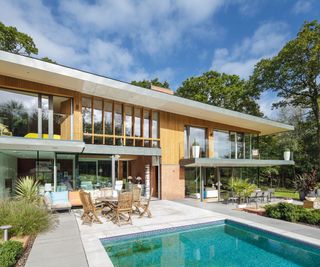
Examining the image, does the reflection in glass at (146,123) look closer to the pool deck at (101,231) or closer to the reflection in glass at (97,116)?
the reflection in glass at (97,116)

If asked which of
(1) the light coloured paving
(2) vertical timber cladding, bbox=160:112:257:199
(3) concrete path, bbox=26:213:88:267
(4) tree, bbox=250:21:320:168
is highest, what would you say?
(4) tree, bbox=250:21:320:168

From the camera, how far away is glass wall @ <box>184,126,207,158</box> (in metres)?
15.5

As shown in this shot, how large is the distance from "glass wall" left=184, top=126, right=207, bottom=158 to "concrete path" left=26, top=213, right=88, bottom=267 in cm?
914

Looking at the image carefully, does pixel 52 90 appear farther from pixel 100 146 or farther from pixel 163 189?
pixel 163 189

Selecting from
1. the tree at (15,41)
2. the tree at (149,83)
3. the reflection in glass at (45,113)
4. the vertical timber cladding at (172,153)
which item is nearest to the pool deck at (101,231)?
the vertical timber cladding at (172,153)

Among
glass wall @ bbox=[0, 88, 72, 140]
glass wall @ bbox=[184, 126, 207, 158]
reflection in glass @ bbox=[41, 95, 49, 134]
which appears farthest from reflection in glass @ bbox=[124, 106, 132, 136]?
reflection in glass @ bbox=[41, 95, 49, 134]

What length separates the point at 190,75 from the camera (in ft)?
108

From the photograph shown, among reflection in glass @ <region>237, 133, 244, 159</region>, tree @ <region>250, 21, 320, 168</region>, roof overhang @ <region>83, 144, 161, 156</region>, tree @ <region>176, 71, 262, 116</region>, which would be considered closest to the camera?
roof overhang @ <region>83, 144, 161, 156</region>

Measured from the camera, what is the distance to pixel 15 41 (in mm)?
24500

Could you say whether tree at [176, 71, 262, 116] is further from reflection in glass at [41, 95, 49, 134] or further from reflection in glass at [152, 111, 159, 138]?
reflection in glass at [41, 95, 49, 134]

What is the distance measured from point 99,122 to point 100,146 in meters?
1.44

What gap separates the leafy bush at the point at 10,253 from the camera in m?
4.62

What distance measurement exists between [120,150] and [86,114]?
2.59 meters

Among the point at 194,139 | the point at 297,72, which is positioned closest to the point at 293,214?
the point at 194,139
